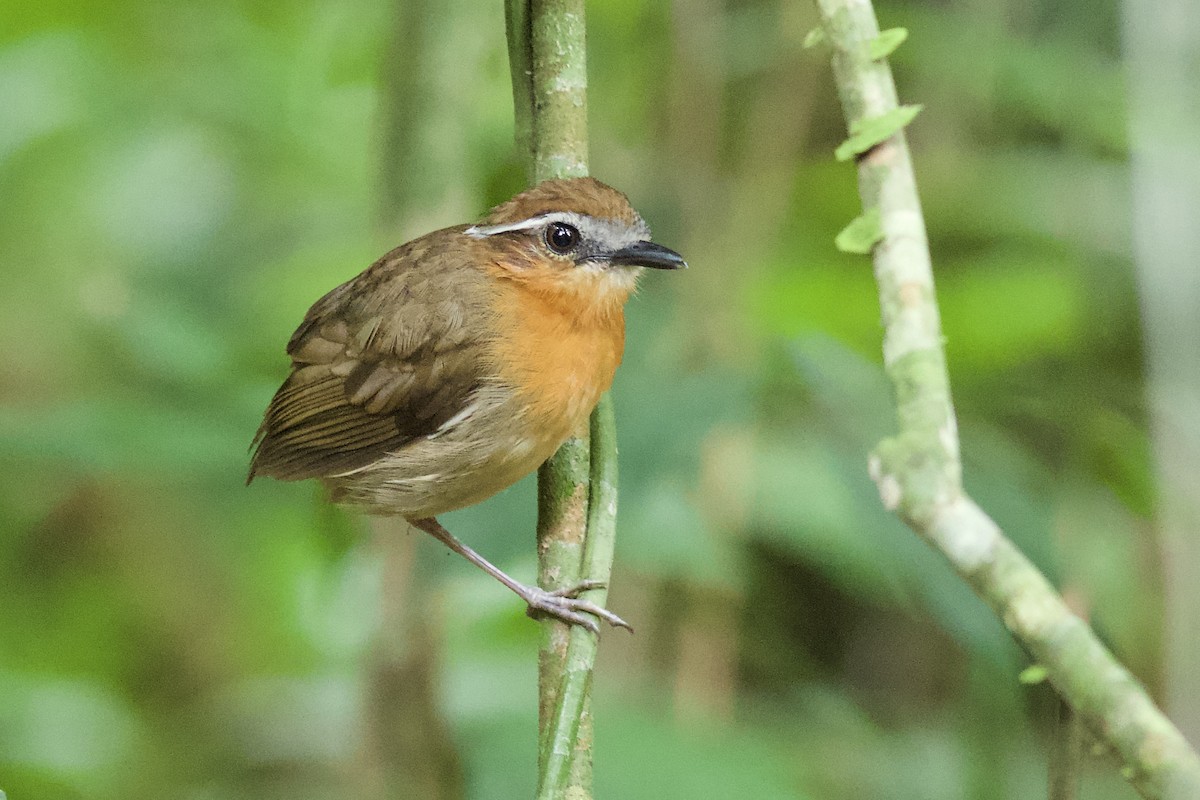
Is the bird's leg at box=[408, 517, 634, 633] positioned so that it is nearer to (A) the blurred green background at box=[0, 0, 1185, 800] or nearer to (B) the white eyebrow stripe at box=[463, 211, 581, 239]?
(A) the blurred green background at box=[0, 0, 1185, 800]

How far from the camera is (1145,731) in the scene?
39.4 inches

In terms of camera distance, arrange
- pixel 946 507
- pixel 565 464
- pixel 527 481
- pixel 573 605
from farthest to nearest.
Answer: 1. pixel 527 481
2. pixel 565 464
3. pixel 573 605
4. pixel 946 507

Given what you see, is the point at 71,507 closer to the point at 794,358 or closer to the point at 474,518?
the point at 474,518

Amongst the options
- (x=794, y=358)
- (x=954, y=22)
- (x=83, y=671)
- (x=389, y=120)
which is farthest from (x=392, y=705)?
(x=954, y=22)

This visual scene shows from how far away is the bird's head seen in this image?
2.53 meters

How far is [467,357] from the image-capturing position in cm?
262

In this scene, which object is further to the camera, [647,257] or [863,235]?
[647,257]

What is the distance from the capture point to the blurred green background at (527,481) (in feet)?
9.14

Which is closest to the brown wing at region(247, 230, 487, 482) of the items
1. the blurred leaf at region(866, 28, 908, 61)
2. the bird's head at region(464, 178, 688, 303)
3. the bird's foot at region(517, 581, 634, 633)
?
the bird's head at region(464, 178, 688, 303)

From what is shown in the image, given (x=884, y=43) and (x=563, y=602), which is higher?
(x=884, y=43)

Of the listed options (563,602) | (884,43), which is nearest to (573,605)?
(563,602)

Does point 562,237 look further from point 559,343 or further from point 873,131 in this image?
point 873,131

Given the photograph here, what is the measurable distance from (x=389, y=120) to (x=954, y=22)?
2094mm

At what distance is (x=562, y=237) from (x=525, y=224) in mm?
86
